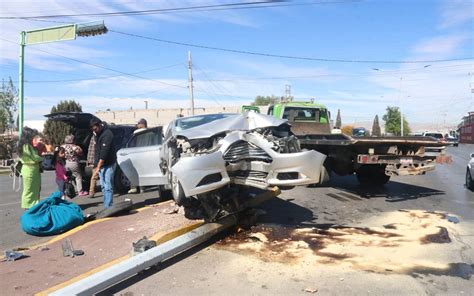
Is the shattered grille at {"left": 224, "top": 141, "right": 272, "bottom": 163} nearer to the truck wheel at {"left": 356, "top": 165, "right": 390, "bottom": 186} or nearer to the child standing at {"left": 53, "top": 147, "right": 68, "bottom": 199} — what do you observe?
the child standing at {"left": 53, "top": 147, "right": 68, "bottom": 199}

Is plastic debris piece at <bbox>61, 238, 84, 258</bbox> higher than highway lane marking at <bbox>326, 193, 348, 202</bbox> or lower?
lower

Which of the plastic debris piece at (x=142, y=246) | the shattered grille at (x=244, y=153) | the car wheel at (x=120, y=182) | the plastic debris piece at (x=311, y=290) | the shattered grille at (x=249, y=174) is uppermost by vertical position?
the shattered grille at (x=244, y=153)

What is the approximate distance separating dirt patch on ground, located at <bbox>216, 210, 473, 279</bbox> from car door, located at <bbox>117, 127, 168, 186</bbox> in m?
3.02

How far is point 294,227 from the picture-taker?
771 centimetres

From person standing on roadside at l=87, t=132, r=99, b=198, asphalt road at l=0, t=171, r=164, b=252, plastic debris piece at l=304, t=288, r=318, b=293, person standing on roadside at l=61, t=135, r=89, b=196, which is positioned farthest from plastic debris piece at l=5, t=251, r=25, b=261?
person standing on roadside at l=61, t=135, r=89, b=196

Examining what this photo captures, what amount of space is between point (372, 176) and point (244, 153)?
7286 millimetres

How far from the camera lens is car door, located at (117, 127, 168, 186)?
9648 millimetres

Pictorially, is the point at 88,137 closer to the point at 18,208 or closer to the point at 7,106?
the point at 18,208

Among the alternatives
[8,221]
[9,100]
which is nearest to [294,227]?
[8,221]

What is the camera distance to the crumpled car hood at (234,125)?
21.7ft

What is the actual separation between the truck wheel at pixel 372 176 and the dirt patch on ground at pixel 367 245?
4.15 metres

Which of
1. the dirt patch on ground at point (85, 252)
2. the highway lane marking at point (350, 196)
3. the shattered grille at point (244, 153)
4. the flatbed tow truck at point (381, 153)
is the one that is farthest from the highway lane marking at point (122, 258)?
the highway lane marking at point (350, 196)

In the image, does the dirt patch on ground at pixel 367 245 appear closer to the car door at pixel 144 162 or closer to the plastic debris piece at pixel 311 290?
the plastic debris piece at pixel 311 290

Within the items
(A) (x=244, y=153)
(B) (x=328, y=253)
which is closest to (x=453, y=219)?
(B) (x=328, y=253)
